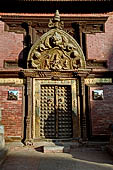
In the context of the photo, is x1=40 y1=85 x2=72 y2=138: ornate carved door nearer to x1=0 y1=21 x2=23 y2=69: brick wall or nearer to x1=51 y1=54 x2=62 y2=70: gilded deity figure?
x1=51 y1=54 x2=62 y2=70: gilded deity figure

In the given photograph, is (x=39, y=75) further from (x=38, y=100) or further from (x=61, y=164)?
(x=61, y=164)

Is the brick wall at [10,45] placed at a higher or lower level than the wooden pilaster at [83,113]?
higher

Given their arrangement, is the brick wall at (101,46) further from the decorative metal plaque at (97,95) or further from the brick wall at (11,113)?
the brick wall at (11,113)

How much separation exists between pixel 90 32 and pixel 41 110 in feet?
13.8

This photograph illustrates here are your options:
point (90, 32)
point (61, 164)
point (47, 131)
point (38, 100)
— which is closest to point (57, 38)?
point (90, 32)

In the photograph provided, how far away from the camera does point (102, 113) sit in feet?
25.6

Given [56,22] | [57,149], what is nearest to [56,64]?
[56,22]

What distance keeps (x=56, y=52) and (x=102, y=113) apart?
10.8ft

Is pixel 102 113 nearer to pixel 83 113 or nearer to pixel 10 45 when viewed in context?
pixel 83 113

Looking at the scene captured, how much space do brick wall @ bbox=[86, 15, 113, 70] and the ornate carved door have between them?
1965 millimetres

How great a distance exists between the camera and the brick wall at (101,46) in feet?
27.8

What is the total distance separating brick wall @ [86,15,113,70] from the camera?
27.8ft

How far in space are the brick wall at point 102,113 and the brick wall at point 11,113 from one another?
2986mm

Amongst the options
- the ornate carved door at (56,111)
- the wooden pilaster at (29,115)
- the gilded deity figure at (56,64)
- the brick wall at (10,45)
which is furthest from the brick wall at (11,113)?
the gilded deity figure at (56,64)
